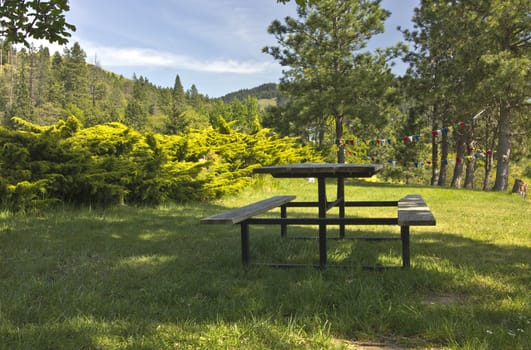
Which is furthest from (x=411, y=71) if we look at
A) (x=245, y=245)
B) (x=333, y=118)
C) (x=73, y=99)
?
(x=73, y=99)

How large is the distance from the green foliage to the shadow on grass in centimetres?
135

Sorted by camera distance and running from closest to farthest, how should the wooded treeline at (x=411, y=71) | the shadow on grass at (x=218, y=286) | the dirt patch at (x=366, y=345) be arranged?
1. the dirt patch at (x=366, y=345)
2. the shadow on grass at (x=218, y=286)
3. the wooded treeline at (x=411, y=71)

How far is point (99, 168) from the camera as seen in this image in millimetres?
7211

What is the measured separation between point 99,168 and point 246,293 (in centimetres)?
524

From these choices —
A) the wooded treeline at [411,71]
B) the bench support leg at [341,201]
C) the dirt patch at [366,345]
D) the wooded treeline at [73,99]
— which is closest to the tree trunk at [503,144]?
the wooded treeline at [411,71]

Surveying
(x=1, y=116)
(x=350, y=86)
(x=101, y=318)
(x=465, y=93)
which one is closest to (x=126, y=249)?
(x=101, y=318)

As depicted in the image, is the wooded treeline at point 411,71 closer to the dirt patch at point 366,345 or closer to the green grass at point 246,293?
the green grass at point 246,293

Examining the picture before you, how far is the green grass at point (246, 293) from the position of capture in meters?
2.23

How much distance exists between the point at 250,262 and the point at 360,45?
66.0 ft

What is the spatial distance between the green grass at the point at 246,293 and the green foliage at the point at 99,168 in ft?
4.16

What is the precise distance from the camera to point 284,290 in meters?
3.02

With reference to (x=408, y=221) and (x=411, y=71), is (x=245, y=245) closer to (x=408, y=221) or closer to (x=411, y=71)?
(x=408, y=221)

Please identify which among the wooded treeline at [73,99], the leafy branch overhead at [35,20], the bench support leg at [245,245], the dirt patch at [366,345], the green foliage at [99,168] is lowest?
the dirt patch at [366,345]

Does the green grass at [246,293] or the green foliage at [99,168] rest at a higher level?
the green foliage at [99,168]
